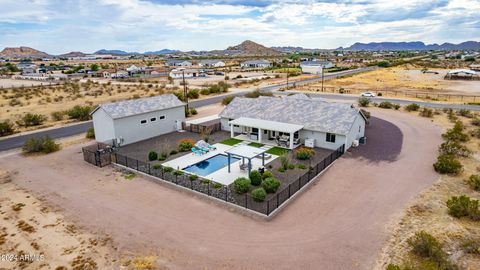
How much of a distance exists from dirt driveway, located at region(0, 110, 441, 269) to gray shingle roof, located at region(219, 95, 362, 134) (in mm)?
3657

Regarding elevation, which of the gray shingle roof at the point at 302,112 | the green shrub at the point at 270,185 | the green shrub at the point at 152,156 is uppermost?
the gray shingle roof at the point at 302,112

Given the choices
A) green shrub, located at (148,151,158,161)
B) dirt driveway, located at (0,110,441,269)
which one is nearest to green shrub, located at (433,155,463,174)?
dirt driveway, located at (0,110,441,269)

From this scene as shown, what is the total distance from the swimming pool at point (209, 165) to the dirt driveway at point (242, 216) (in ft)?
12.3

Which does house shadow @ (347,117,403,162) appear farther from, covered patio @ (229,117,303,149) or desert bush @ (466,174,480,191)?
desert bush @ (466,174,480,191)

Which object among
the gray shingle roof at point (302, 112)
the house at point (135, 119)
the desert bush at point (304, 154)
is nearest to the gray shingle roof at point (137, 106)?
the house at point (135, 119)

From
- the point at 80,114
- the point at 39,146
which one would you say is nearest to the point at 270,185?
the point at 39,146

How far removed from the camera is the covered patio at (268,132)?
101 feet

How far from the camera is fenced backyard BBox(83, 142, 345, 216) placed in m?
19.8

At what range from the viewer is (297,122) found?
105 ft

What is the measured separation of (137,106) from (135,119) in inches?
63.3

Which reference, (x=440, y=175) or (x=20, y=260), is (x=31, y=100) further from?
(x=440, y=175)

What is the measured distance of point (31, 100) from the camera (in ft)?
205

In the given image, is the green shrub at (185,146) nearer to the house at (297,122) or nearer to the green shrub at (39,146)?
the house at (297,122)

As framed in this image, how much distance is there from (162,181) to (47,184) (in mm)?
8865
